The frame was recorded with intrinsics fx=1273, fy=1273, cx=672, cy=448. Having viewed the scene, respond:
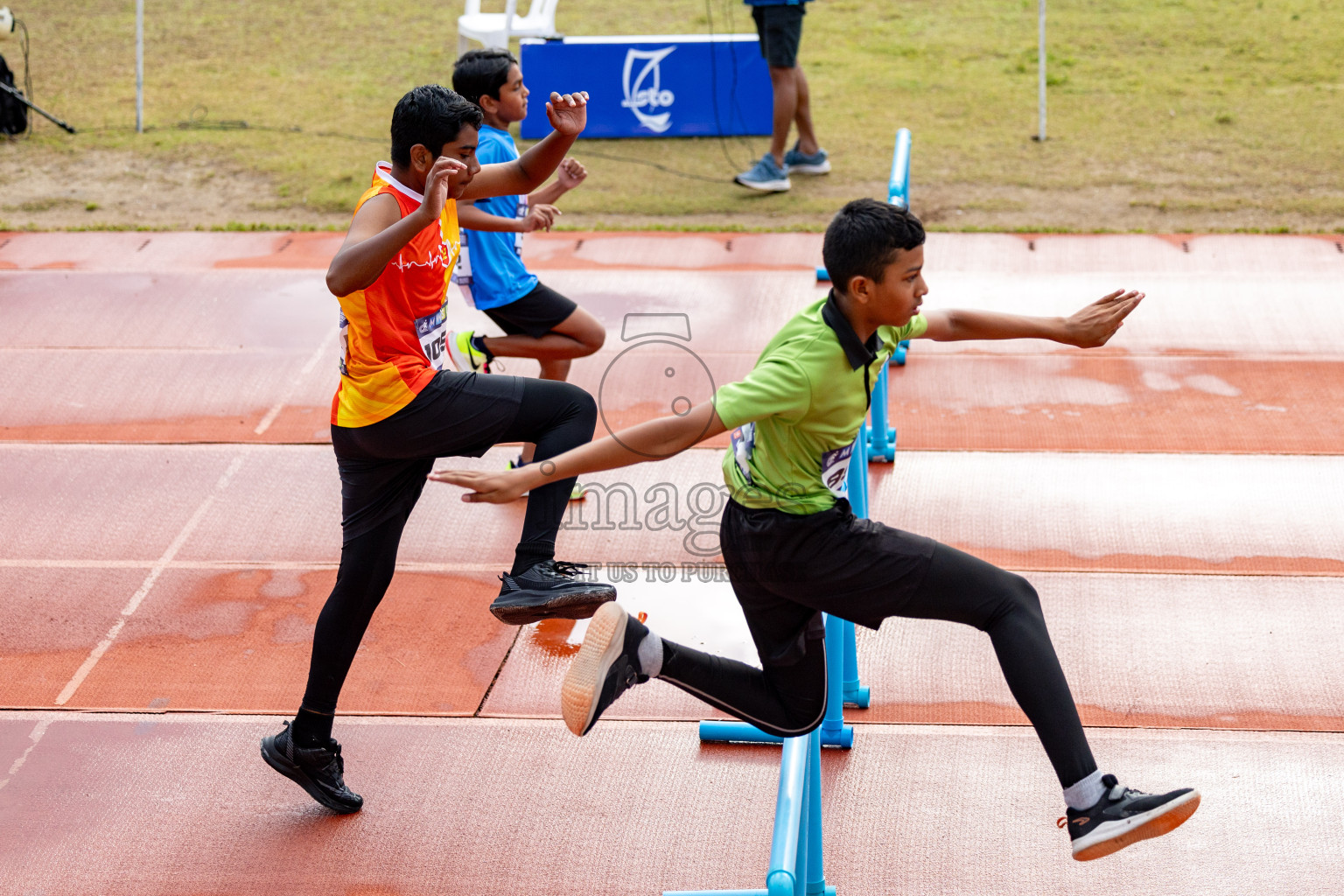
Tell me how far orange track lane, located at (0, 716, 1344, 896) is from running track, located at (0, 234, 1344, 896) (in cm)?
1

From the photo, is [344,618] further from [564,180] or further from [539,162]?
[564,180]

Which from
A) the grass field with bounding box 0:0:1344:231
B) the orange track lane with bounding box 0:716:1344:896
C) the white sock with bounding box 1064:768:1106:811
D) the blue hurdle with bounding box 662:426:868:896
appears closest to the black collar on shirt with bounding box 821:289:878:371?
the blue hurdle with bounding box 662:426:868:896

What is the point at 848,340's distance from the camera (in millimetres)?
2908

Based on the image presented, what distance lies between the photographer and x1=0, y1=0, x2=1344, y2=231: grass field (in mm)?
9586

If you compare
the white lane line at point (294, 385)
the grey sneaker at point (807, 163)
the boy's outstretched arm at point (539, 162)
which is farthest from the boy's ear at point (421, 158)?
the grey sneaker at point (807, 163)

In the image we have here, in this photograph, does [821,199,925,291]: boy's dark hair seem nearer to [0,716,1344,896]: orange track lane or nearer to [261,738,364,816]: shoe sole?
[0,716,1344,896]: orange track lane

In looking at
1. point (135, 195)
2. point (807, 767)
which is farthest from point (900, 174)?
point (135, 195)

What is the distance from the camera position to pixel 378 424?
3498 mm

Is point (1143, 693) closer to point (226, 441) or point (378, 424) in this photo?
point (378, 424)

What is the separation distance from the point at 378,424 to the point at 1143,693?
2695 millimetres

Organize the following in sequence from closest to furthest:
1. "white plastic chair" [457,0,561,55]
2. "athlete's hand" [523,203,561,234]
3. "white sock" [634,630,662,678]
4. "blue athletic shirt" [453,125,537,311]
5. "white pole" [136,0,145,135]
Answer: "white sock" [634,630,662,678]
"athlete's hand" [523,203,561,234]
"blue athletic shirt" [453,125,537,311]
"white plastic chair" [457,0,561,55]
"white pole" [136,0,145,135]

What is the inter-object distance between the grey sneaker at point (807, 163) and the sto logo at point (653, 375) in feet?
9.70

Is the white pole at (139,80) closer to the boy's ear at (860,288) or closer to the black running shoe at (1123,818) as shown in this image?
the boy's ear at (860,288)

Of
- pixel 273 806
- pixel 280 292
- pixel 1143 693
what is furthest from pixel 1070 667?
pixel 280 292
